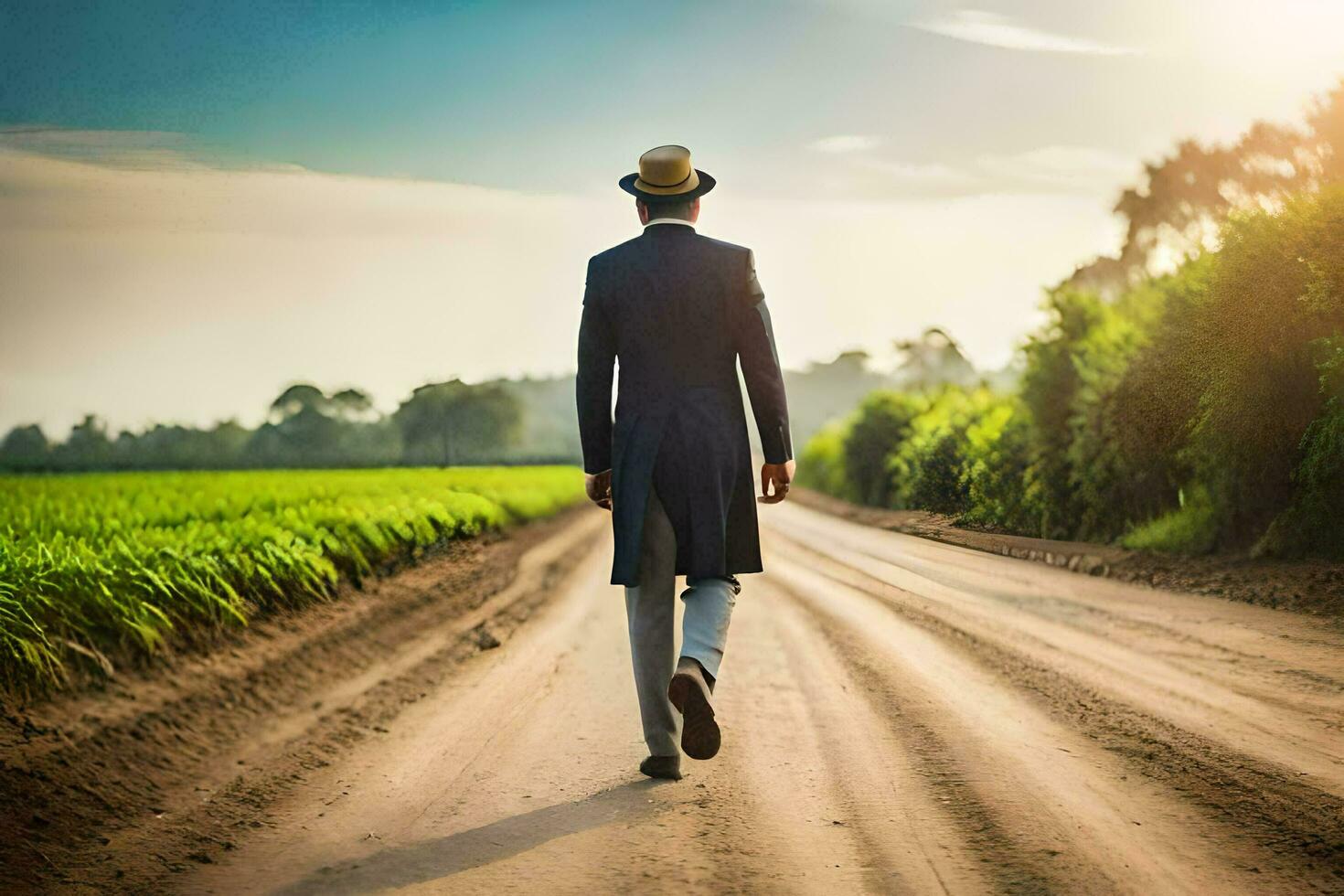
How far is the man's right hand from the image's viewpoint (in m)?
3.20

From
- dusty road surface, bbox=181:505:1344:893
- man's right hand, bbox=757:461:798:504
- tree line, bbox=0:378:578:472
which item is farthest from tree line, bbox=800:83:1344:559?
tree line, bbox=0:378:578:472

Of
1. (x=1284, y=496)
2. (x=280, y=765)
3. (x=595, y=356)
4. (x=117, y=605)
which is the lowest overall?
(x=280, y=765)

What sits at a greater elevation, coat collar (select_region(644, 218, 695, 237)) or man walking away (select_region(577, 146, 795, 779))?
coat collar (select_region(644, 218, 695, 237))

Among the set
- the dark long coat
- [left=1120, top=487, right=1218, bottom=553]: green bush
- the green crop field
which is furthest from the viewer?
the green crop field

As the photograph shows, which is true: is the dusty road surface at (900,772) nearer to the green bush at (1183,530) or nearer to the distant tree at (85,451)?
the green bush at (1183,530)

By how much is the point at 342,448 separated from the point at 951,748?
69.9 ft

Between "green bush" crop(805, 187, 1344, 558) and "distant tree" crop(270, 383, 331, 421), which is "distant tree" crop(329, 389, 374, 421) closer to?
"distant tree" crop(270, 383, 331, 421)

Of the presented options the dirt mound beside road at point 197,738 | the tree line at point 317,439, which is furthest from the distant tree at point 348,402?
the dirt mound beside road at point 197,738

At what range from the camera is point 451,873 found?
9.44ft

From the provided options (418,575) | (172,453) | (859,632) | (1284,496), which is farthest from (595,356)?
(172,453)

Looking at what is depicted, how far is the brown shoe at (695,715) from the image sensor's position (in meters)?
3.13

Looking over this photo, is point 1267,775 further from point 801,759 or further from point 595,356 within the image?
point 595,356

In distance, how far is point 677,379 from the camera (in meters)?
3.32

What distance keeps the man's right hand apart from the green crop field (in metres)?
3.15
